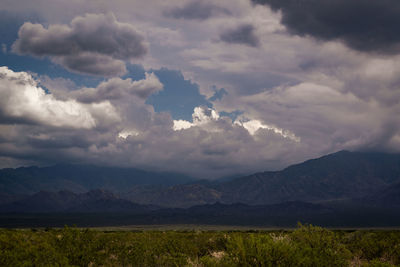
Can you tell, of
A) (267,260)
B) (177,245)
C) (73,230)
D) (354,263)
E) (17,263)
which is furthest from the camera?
(177,245)

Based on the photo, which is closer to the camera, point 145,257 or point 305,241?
point 305,241

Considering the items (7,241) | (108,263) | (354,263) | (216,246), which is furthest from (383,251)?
(7,241)

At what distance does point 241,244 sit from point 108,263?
38.3 feet

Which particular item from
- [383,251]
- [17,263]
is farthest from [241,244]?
Answer: [383,251]

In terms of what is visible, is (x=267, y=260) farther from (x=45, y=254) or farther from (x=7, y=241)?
(x=7, y=241)

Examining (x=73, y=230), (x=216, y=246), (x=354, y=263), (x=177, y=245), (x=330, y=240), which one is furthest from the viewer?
(x=216, y=246)

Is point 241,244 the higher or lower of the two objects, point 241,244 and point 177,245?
the higher

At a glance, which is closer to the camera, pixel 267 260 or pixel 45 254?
pixel 267 260

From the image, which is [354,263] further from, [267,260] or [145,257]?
[145,257]

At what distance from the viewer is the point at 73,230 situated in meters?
24.8

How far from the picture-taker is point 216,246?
37375 millimetres

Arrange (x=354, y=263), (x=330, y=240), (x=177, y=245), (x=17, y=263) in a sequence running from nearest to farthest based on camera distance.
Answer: (x=17, y=263), (x=330, y=240), (x=354, y=263), (x=177, y=245)

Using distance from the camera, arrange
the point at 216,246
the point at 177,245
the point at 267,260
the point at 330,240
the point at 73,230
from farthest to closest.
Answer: the point at 216,246 < the point at 177,245 < the point at 73,230 < the point at 330,240 < the point at 267,260

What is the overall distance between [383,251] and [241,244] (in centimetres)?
1770
